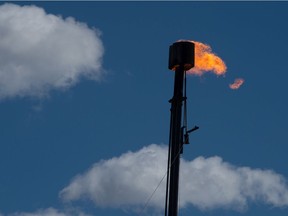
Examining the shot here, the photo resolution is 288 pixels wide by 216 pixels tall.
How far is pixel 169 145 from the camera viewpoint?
2341 centimetres

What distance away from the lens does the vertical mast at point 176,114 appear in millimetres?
22411

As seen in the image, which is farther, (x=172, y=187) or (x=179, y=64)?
(x=179, y=64)

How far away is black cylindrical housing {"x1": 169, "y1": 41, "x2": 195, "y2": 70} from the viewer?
2406 cm

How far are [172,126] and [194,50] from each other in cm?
315

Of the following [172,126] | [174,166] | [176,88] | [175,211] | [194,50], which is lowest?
[175,211]

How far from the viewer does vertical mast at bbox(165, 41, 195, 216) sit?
2241 cm

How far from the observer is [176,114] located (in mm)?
23641

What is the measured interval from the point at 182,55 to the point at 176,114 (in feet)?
7.40

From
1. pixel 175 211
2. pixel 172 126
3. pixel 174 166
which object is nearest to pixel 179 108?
pixel 172 126

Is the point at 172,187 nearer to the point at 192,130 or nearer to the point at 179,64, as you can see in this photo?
the point at 192,130

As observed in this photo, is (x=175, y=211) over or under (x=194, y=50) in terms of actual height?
under

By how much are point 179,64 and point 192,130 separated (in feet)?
8.71

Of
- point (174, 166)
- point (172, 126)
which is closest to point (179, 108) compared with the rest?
point (172, 126)

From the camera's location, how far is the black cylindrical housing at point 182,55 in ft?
78.9
